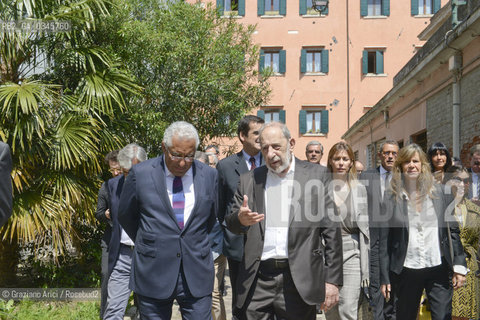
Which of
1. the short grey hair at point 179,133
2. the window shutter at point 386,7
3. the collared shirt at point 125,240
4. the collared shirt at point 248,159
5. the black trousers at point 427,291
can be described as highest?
the window shutter at point 386,7

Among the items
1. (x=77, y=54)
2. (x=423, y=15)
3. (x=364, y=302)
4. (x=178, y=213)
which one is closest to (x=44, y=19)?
(x=77, y=54)

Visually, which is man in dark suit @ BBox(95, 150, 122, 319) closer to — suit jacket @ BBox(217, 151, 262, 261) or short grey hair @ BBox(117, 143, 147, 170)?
short grey hair @ BBox(117, 143, 147, 170)

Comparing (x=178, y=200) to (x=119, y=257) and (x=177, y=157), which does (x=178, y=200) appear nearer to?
(x=177, y=157)

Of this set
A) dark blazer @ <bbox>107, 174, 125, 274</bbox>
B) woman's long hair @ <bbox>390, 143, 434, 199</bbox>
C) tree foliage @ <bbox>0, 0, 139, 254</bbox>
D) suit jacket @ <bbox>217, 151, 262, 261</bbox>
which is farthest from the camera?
tree foliage @ <bbox>0, 0, 139, 254</bbox>

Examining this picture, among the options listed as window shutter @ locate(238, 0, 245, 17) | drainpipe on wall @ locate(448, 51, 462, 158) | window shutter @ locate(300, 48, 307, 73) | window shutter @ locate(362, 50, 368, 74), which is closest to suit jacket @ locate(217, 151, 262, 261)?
drainpipe on wall @ locate(448, 51, 462, 158)

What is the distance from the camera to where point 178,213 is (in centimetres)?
385

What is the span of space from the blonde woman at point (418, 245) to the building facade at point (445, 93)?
231 inches

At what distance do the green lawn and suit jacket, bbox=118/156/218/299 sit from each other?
316 centimetres

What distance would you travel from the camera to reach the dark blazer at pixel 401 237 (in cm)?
481

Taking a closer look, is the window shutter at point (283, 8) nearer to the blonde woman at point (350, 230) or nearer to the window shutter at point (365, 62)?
the window shutter at point (365, 62)

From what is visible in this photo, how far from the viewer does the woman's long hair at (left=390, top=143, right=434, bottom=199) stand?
497 centimetres

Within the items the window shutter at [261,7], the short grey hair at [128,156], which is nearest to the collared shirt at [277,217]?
the short grey hair at [128,156]

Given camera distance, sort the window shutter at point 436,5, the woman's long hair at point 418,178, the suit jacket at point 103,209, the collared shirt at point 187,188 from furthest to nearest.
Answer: the window shutter at point 436,5 → the suit jacket at point 103,209 → the woman's long hair at point 418,178 → the collared shirt at point 187,188

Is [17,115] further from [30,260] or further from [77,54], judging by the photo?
[30,260]
